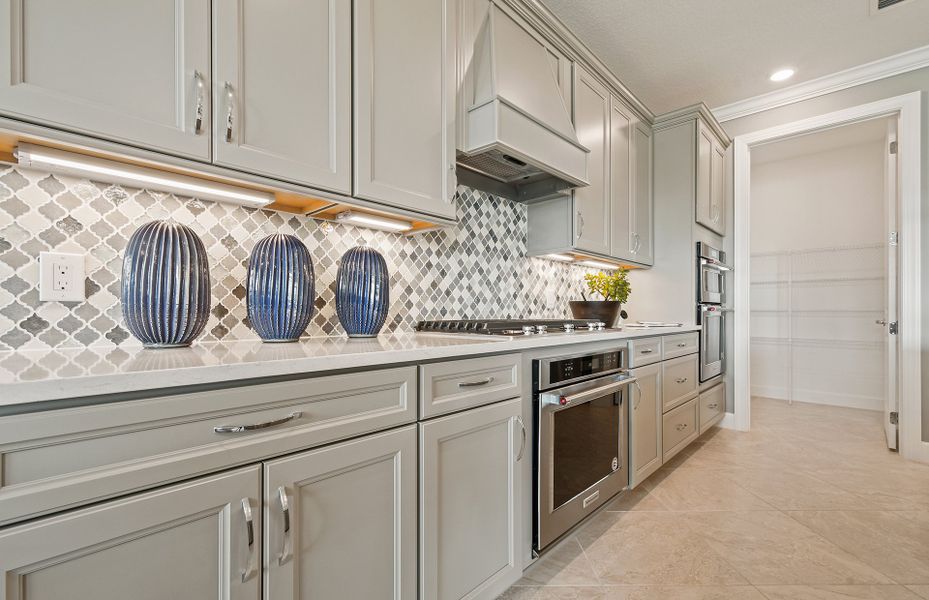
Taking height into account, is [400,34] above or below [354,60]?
above

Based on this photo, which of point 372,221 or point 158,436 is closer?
point 158,436

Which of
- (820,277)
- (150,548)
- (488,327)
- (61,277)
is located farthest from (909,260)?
(61,277)

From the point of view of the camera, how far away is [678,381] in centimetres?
276

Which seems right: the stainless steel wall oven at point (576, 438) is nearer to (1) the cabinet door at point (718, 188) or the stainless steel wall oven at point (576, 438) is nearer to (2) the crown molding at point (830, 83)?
(1) the cabinet door at point (718, 188)

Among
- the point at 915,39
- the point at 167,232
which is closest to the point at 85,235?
the point at 167,232

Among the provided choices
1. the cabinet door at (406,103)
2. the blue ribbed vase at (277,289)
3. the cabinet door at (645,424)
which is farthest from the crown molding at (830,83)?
the blue ribbed vase at (277,289)

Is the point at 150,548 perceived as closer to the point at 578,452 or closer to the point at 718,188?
the point at 578,452

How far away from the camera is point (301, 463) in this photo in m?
0.93

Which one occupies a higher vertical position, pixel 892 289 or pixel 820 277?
pixel 820 277

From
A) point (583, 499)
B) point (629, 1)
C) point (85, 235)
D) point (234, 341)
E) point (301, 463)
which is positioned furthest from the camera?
point (629, 1)

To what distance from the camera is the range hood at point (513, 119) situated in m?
1.79

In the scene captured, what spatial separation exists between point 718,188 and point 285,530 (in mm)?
4040

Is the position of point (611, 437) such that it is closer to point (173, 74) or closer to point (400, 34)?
point (400, 34)

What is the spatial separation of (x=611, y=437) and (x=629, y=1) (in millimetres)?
2395
